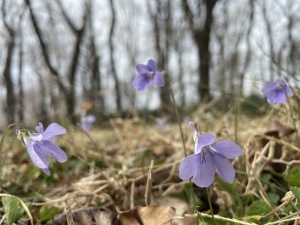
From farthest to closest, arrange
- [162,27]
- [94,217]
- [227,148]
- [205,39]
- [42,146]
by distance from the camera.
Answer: [162,27]
[205,39]
[94,217]
[42,146]
[227,148]

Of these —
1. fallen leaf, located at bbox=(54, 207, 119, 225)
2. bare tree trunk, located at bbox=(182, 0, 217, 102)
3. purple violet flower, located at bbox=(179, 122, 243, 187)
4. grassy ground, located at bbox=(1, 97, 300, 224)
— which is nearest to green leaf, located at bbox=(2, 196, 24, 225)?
grassy ground, located at bbox=(1, 97, 300, 224)

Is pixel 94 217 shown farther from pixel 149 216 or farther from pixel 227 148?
pixel 227 148

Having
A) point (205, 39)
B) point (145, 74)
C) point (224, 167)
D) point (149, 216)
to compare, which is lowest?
point (205, 39)

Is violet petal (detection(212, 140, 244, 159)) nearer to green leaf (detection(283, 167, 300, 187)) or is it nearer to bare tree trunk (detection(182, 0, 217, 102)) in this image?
green leaf (detection(283, 167, 300, 187))

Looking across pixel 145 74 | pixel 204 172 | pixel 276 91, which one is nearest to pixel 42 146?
pixel 204 172

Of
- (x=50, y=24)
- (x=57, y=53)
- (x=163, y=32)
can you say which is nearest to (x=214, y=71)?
(x=163, y=32)
